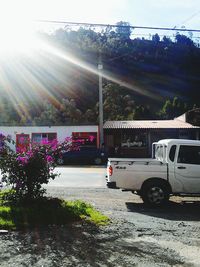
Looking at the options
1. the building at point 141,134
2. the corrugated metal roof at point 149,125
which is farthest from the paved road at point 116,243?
the corrugated metal roof at point 149,125

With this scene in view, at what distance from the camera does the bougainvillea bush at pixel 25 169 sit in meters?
10.3

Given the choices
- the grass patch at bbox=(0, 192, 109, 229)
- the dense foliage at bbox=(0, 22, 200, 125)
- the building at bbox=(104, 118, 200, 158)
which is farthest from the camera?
the dense foliage at bbox=(0, 22, 200, 125)

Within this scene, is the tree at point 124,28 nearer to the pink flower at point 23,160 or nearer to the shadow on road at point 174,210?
the shadow on road at point 174,210

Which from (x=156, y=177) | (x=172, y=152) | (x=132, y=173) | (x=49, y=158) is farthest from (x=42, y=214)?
(x=172, y=152)

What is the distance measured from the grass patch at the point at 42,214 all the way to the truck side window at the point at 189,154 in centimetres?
360

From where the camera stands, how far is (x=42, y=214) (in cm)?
933

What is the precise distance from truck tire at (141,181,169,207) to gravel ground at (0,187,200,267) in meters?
1.52

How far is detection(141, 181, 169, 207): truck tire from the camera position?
497 inches

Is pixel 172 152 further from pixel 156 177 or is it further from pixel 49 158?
pixel 49 158

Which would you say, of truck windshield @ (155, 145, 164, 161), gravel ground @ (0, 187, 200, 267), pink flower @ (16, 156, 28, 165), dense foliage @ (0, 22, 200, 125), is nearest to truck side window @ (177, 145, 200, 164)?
truck windshield @ (155, 145, 164, 161)

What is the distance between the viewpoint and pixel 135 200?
13820mm

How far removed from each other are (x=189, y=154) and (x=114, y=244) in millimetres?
5921

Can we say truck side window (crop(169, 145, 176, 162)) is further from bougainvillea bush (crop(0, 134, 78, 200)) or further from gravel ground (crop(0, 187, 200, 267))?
bougainvillea bush (crop(0, 134, 78, 200))

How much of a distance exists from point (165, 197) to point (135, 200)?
147 cm
